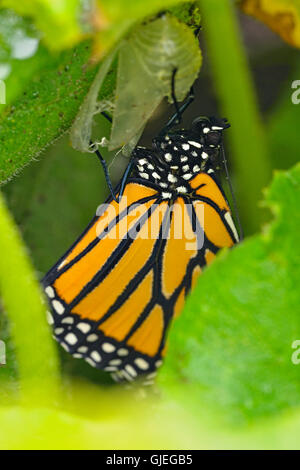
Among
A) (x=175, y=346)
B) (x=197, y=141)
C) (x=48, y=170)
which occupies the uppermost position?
(x=48, y=170)

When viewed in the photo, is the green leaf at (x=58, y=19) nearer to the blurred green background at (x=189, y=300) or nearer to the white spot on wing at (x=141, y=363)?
the blurred green background at (x=189, y=300)

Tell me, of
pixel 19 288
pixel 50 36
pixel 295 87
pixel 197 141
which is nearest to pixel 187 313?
pixel 19 288

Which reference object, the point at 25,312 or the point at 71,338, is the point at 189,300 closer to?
the point at 25,312

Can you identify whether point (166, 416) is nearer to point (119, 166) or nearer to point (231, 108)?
point (231, 108)

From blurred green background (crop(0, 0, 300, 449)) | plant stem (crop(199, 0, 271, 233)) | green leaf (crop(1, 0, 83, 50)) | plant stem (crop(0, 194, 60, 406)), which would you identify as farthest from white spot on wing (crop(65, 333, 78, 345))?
green leaf (crop(1, 0, 83, 50))

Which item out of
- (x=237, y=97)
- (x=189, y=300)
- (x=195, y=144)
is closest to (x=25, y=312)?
(x=189, y=300)
